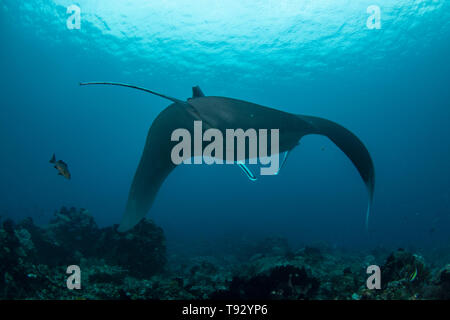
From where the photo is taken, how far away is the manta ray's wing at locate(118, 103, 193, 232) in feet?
9.91

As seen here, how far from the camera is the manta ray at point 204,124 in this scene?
2.85m

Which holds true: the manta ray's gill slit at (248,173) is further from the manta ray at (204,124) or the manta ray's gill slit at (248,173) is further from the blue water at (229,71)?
the blue water at (229,71)

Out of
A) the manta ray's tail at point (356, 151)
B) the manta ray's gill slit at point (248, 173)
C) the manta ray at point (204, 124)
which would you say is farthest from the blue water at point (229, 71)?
the manta ray's tail at point (356, 151)

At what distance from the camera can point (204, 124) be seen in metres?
3.42

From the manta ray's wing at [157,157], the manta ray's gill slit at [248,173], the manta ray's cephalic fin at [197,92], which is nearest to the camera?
the manta ray's wing at [157,157]

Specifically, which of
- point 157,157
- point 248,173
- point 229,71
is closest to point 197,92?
point 157,157

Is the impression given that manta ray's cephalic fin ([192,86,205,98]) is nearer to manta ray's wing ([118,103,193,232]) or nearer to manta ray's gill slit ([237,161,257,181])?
manta ray's wing ([118,103,193,232])

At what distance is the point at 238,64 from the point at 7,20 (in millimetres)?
20941

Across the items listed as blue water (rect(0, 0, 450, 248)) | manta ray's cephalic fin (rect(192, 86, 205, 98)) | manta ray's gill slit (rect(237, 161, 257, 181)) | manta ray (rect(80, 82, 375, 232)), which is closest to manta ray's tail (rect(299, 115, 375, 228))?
manta ray (rect(80, 82, 375, 232))

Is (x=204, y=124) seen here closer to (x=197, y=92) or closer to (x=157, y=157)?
(x=197, y=92)

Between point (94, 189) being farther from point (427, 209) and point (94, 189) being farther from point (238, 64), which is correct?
point (427, 209)

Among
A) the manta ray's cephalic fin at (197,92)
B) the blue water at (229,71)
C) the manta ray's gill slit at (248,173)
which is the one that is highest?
the blue water at (229,71)
